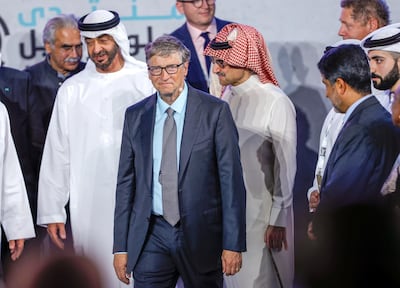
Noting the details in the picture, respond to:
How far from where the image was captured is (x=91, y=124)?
17.3 ft

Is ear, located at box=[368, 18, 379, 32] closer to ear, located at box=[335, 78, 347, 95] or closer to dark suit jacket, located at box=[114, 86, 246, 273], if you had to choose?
ear, located at box=[335, 78, 347, 95]

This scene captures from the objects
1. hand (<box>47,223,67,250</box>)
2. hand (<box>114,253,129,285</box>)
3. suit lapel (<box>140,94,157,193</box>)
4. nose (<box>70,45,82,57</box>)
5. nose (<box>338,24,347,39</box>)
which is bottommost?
hand (<box>47,223,67,250</box>)

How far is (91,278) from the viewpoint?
2.88 metres

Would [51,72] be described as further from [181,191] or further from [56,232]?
[181,191]

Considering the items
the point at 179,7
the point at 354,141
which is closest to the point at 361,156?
the point at 354,141

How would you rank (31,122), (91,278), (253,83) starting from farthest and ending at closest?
(31,122)
(253,83)
(91,278)

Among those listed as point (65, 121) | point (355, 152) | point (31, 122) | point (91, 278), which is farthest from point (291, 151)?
point (91, 278)

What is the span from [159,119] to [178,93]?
0.15 meters

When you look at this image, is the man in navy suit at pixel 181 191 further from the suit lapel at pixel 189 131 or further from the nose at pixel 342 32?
the nose at pixel 342 32

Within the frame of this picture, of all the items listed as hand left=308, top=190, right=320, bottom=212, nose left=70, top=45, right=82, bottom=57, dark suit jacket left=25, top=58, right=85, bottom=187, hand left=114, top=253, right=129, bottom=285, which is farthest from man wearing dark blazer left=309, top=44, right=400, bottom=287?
dark suit jacket left=25, top=58, right=85, bottom=187

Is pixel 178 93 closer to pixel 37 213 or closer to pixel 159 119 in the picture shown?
pixel 159 119

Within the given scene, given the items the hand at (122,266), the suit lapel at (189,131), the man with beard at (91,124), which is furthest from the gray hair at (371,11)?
the hand at (122,266)

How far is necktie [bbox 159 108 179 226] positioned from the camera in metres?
4.24

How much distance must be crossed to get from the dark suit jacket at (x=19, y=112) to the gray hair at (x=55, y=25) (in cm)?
29
